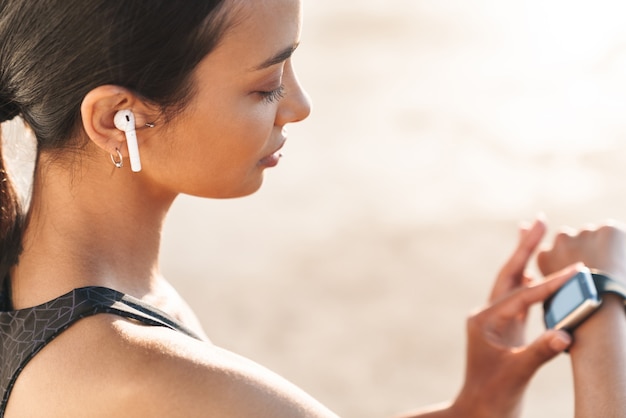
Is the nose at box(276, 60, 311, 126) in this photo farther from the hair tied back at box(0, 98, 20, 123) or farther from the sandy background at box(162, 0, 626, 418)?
the sandy background at box(162, 0, 626, 418)

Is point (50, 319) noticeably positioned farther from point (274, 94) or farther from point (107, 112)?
point (274, 94)

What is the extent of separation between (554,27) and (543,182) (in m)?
1.34

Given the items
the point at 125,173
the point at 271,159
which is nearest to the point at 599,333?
the point at 271,159

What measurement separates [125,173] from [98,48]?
216mm

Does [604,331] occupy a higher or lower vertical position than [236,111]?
lower

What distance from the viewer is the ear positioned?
1.54 metres

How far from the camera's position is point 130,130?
157cm

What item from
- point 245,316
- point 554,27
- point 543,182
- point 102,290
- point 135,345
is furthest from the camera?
point 554,27

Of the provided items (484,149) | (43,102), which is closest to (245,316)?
(484,149)

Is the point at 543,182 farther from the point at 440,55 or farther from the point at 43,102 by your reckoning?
the point at 43,102

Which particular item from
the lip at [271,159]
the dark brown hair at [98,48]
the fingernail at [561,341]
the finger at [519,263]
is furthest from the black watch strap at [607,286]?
the dark brown hair at [98,48]

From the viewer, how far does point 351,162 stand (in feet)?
16.7

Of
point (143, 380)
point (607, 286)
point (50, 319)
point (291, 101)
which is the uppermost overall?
point (291, 101)

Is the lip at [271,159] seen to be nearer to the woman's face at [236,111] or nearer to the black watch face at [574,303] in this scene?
the woman's face at [236,111]
